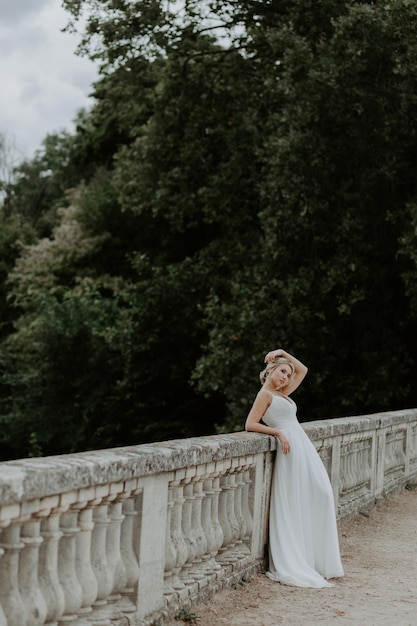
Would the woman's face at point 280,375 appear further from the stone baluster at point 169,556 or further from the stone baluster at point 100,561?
the stone baluster at point 100,561

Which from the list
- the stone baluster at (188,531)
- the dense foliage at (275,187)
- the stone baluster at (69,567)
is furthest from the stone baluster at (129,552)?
the dense foliage at (275,187)

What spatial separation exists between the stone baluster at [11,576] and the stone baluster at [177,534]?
1.70 metres

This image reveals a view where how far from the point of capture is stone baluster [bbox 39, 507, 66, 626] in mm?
4223

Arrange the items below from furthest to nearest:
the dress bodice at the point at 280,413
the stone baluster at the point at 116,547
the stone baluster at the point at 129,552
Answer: the dress bodice at the point at 280,413 < the stone baluster at the point at 129,552 < the stone baluster at the point at 116,547

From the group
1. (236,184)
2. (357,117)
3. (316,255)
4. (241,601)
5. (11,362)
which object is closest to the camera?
(241,601)

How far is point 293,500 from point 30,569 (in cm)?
343

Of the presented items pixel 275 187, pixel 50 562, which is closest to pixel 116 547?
pixel 50 562

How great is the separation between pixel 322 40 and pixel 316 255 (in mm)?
3999

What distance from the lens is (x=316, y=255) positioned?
61.9 feet

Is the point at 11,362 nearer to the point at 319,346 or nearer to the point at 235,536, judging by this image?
the point at 319,346

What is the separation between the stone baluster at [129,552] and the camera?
16.4 ft

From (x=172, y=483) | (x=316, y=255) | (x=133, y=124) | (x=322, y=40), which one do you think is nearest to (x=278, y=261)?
(x=316, y=255)

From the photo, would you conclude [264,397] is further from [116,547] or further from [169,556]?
[116,547]

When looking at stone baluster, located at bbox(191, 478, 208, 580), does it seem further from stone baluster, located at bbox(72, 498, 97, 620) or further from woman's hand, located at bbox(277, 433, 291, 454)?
stone baluster, located at bbox(72, 498, 97, 620)
